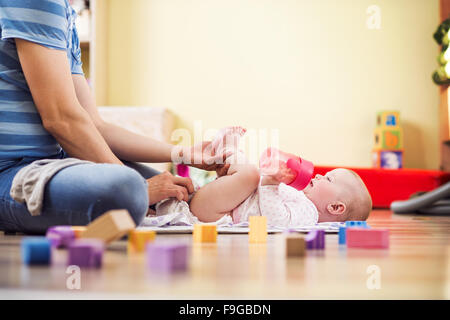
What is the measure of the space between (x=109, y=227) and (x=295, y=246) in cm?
28

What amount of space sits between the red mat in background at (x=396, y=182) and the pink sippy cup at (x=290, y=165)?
65.5 inches

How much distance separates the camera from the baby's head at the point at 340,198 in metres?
1.47

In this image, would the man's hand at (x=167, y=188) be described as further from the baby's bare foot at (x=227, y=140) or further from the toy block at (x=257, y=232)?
the toy block at (x=257, y=232)

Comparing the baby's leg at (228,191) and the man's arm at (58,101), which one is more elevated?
the man's arm at (58,101)

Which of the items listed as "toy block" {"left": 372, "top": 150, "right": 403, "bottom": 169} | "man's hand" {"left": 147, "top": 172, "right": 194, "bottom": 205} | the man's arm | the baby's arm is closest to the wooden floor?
the man's arm

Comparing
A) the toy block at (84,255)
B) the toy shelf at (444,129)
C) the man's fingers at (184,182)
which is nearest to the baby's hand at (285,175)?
the man's fingers at (184,182)

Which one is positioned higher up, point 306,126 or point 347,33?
point 347,33

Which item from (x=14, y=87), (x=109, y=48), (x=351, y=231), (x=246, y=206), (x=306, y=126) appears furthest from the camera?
(x=109, y=48)

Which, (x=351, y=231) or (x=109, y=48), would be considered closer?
(x=351, y=231)

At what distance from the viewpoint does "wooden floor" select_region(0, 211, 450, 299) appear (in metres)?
0.51

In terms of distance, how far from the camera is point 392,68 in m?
3.54
